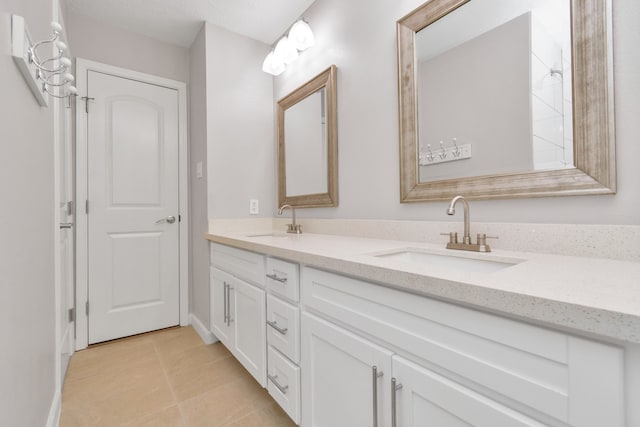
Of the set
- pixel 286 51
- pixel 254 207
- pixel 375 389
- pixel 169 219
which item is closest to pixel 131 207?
pixel 169 219

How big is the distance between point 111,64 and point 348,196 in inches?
82.5

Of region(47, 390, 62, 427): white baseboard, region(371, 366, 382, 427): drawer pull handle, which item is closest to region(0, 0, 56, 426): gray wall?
region(47, 390, 62, 427): white baseboard

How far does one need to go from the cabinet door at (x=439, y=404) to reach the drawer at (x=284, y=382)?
19.7 inches

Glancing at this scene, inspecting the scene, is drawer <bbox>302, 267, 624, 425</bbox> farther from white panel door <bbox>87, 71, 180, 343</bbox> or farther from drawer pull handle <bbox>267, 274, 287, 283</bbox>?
white panel door <bbox>87, 71, 180, 343</bbox>

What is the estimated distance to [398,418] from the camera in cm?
73

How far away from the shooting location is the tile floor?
4.42 ft

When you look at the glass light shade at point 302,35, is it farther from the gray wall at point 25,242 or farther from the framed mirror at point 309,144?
the gray wall at point 25,242

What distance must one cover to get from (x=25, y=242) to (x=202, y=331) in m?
1.56

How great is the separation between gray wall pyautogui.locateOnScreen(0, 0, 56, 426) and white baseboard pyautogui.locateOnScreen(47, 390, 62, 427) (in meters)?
0.04

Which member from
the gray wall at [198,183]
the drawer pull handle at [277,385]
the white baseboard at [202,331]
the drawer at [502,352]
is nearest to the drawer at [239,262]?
the gray wall at [198,183]

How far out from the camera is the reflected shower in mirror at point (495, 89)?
94 centimetres

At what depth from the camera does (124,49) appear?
2246mm

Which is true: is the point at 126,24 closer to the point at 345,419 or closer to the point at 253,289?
the point at 253,289

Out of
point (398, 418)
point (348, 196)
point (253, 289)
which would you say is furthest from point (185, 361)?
point (398, 418)
